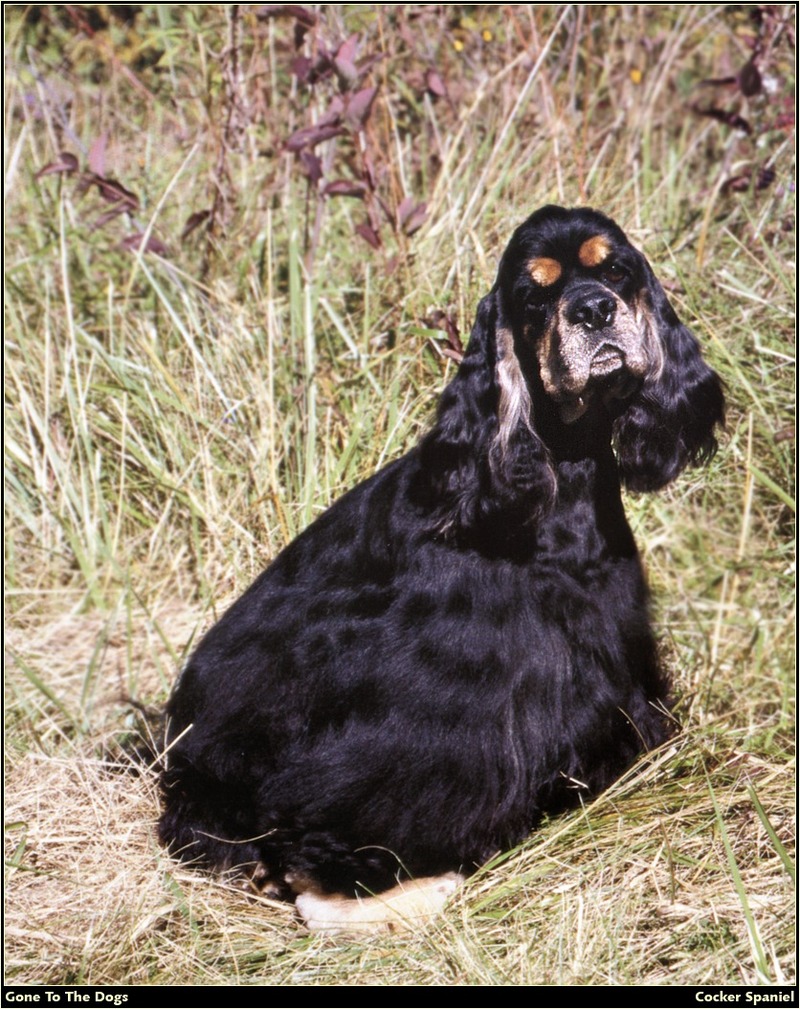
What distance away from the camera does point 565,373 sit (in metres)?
2.71

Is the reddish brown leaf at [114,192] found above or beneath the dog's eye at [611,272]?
beneath

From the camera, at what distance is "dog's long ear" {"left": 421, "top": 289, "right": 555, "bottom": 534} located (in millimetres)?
2816

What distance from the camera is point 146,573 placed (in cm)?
425

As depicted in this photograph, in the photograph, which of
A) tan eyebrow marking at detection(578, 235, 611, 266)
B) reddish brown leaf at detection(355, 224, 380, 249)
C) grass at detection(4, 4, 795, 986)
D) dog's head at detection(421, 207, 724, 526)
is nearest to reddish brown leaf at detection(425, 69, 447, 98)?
grass at detection(4, 4, 795, 986)

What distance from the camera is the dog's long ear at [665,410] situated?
2.95m

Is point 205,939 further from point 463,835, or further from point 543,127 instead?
point 543,127

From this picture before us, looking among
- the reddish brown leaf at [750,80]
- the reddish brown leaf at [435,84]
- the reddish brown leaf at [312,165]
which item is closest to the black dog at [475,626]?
the reddish brown leaf at [312,165]

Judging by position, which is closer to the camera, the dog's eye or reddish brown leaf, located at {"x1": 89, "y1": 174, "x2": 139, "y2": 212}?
the dog's eye

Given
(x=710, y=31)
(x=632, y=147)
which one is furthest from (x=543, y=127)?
(x=710, y=31)

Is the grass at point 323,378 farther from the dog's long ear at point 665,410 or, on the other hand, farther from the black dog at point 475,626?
the dog's long ear at point 665,410

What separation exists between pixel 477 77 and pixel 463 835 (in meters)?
3.34

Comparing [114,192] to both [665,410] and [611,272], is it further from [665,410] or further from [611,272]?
[665,410]

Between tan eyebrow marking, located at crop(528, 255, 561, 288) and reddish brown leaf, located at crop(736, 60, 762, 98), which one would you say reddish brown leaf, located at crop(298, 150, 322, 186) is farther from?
reddish brown leaf, located at crop(736, 60, 762, 98)

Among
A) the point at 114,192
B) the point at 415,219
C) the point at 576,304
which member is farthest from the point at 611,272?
the point at 114,192
